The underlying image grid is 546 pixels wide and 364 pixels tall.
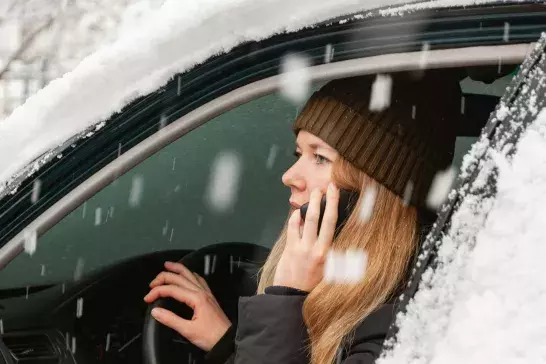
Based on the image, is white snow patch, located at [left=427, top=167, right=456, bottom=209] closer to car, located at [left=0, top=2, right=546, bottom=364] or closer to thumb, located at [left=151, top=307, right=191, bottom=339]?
car, located at [left=0, top=2, right=546, bottom=364]

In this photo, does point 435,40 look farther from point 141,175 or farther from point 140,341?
point 140,341

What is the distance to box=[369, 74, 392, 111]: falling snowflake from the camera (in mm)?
1792

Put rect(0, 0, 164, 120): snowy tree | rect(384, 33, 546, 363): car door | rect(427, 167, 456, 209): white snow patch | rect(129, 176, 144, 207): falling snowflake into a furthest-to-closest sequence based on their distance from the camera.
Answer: rect(0, 0, 164, 120): snowy tree → rect(129, 176, 144, 207): falling snowflake → rect(427, 167, 456, 209): white snow patch → rect(384, 33, 546, 363): car door

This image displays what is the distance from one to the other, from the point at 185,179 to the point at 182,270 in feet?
1.21

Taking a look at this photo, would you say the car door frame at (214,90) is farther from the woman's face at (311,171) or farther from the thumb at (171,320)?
the thumb at (171,320)

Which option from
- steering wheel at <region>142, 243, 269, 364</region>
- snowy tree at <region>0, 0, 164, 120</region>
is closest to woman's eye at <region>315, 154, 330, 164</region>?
steering wheel at <region>142, 243, 269, 364</region>

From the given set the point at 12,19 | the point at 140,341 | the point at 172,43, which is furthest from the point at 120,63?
the point at 12,19

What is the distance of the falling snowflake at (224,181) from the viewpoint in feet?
8.14

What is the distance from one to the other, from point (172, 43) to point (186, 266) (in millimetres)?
924

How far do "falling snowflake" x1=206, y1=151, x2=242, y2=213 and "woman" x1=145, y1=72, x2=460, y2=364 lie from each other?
19.4 inches

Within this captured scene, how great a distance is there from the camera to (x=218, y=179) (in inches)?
101

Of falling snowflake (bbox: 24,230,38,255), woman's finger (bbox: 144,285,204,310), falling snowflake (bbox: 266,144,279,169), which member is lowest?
woman's finger (bbox: 144,285,204,310)

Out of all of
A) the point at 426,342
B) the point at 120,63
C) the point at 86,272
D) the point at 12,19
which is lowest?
the point at 426,342

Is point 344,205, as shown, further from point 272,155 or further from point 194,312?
point 272,155
